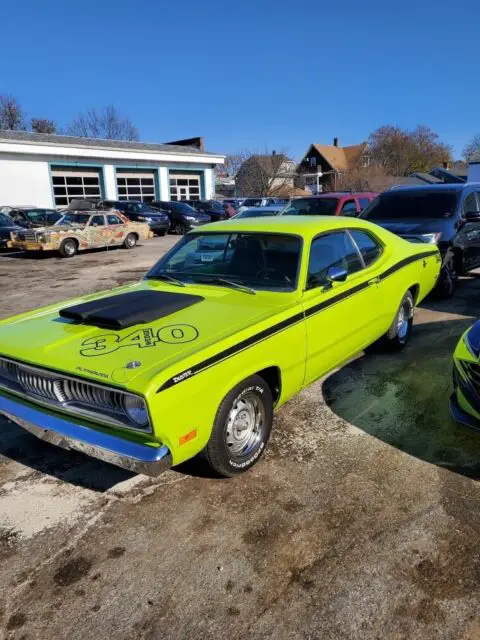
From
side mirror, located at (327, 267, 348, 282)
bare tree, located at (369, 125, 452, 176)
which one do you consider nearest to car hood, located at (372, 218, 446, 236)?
side mirror, located at (327, 267, 348, 282)

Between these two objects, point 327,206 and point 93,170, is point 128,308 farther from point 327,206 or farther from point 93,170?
point 93,170

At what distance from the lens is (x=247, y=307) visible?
3.46 m

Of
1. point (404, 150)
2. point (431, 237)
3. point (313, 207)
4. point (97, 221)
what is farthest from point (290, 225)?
point (404, 150)

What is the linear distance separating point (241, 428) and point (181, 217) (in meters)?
22.7

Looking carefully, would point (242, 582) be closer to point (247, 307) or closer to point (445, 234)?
point (247, 307)

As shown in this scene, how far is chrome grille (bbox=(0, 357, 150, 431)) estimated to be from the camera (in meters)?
2.73

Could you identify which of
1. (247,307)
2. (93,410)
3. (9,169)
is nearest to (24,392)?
(93,410)

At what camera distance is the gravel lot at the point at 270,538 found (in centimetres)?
223

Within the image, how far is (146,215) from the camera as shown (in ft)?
74.1

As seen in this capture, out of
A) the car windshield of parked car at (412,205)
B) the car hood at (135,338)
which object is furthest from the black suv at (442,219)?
the car hood at (135,338)

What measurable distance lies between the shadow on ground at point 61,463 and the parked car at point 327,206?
8562mm

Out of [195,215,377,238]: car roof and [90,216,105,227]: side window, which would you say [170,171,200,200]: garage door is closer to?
[90,216,105,227]: side window

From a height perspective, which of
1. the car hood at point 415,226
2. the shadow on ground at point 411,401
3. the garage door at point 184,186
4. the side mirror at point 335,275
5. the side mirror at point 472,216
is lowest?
the shadow on ground at point 411,401

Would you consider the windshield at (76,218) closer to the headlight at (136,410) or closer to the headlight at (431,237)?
the headlight at (431,237)
